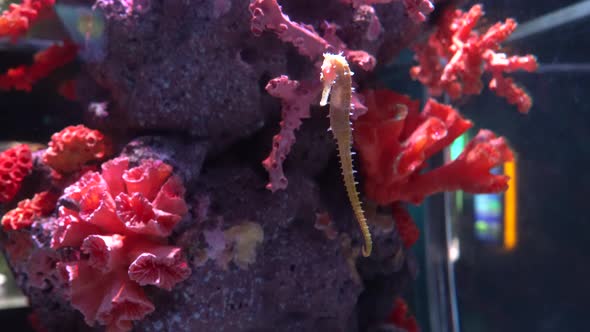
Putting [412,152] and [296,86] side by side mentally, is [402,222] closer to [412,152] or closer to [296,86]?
[412,152]

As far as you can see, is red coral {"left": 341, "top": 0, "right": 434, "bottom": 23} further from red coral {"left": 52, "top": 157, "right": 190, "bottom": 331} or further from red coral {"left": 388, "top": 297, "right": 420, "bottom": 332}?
red coral {"left": 388, "top": 297, "right": 420, "bottom": 332}

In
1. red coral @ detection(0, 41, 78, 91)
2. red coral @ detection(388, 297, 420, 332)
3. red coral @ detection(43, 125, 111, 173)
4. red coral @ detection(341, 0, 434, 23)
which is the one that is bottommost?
red coral @ detection(388, 297, 420, 332)

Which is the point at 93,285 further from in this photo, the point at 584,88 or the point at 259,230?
the point at 584,88

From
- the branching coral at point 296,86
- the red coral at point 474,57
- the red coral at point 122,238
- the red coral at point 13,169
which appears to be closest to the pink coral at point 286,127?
the branching coral at point 296,86

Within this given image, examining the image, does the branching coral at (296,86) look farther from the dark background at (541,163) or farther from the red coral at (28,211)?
the dark background at (541,163)

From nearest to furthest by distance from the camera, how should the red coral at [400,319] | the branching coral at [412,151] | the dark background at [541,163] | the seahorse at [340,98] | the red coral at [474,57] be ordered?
the seahorse at [340,98] → the branching coral at [412,151] → the red coral at [474,57] → the dark background at [541,163] → the red coral at [400,319]

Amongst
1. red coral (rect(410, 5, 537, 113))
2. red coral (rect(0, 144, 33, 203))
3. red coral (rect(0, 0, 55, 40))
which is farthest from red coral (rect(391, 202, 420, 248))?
red coral (rect(0, 0, 55, 40))

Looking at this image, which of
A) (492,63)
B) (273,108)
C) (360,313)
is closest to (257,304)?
(273,108)
